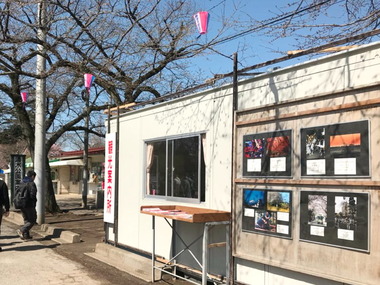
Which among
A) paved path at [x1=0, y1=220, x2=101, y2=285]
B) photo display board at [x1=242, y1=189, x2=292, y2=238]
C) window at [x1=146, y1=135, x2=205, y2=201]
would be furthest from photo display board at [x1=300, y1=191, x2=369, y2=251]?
paved path at [x1=0, y1=220, x2=101, y2=285]

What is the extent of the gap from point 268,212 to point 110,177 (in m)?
4.62

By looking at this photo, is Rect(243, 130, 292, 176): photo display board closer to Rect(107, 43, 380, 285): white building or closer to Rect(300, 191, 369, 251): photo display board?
Rect(107, 43, 380, 285): white building

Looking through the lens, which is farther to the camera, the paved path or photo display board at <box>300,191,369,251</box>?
the paved path

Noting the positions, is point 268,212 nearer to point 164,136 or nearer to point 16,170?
point 164,136

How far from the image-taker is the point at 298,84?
182 inches

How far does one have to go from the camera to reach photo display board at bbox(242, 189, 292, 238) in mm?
4461

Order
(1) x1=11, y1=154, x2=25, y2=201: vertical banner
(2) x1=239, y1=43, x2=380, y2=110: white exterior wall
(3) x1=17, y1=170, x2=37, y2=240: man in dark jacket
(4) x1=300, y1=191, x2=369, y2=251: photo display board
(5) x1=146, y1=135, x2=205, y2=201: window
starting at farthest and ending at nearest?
(1) x1=11, y1=154, x2=25, y2=201: vertical banner, (3) x1=17, y1=170, x2=37, y2=240: man in dark jacket, (5) x1=146, y1=135, x2=205, y2=201: window, (2) x1=239, y1=43, x2=380, y2=110: white exterior wall, (4) x1=300, y1=191, x2=369, y2=251: photo display board

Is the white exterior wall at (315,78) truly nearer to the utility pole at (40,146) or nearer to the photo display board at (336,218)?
the photo display board at (336,218)

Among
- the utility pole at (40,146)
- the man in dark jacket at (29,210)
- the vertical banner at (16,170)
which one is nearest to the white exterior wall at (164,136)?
the man in dark jacket at (29,210)

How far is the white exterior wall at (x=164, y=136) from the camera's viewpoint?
5664 mm

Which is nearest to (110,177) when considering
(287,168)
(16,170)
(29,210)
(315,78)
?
(29,210)

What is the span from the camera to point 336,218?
3.93 m

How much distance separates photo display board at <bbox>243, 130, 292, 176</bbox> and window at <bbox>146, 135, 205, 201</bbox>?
49.4 inches

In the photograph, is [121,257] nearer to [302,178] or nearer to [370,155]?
[302,178]
